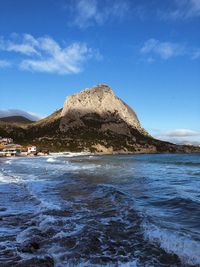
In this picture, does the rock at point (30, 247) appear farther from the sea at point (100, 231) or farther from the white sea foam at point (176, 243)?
the white sea foam at point (176, 243)

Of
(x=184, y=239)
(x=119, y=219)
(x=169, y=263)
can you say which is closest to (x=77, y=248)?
(x=169, y=263)

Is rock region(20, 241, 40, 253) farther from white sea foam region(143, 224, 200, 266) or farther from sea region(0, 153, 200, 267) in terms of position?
white sea foam region(143, 224, 200, 266)

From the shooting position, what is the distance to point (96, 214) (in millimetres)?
16625

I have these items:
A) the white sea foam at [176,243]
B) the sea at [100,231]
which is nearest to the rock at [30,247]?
the sea at [100,231]

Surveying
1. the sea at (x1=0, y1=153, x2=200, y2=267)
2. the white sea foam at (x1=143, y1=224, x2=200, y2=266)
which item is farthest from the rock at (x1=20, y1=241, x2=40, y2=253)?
the white sea foam at (x1=143, y1=224, x2=200, y2=266)

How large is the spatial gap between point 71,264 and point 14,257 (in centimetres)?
178

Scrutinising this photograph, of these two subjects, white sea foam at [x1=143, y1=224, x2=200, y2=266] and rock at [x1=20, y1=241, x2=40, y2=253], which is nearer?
white sea foam at [x1=143, y1=224, x2=200, y2=266]

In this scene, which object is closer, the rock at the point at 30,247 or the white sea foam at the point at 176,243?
the white sea foam at the point at 176,243

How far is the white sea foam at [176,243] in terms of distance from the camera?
993 cm

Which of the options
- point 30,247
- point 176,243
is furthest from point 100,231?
point 30,247

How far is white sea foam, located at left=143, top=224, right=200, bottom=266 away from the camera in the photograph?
9927 mm

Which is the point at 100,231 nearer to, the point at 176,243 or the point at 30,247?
the point at 176,243

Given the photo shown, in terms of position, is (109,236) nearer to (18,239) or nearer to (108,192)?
(18,239)

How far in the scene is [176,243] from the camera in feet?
37.2
